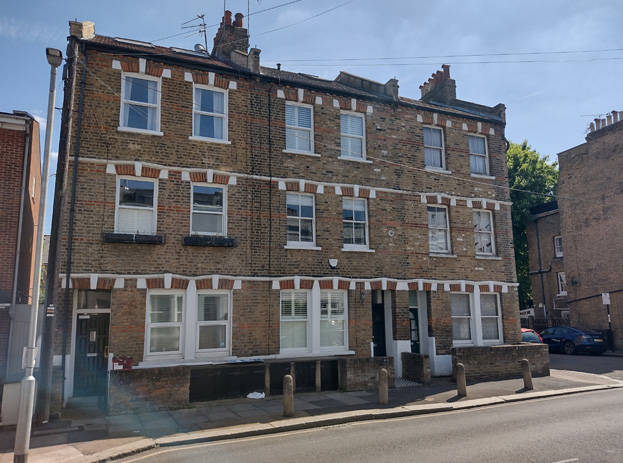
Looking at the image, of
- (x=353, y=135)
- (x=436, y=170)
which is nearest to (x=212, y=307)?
(x=353, y=135)

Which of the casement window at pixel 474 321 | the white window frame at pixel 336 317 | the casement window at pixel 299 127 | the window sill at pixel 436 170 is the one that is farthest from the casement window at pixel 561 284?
the casement window at pixel 299 127

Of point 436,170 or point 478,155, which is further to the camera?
point 478,155

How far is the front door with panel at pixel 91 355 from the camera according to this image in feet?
41.9

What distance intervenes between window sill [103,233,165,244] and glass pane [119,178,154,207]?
976mm

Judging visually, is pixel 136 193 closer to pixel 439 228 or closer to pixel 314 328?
pixel 314 328

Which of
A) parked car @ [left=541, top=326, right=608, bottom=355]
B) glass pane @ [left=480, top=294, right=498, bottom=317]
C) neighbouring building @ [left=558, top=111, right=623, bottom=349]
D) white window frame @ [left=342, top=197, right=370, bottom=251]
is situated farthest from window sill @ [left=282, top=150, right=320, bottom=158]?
neighbouring building @ [left=558, top=111, right=623, bottom=349]

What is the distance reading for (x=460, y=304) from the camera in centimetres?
1769

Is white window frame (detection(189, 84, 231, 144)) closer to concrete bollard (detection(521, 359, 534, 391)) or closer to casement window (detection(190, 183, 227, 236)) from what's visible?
casement window (detection(190, 183, 227, 236))

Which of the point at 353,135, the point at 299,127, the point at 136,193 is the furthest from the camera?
the point at 353,135

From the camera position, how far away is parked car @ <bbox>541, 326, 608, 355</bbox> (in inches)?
948

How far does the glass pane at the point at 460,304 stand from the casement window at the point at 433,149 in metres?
4.98

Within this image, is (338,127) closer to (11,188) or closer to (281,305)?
(281,305)

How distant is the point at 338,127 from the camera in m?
16.6

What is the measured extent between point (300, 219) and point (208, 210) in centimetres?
300
